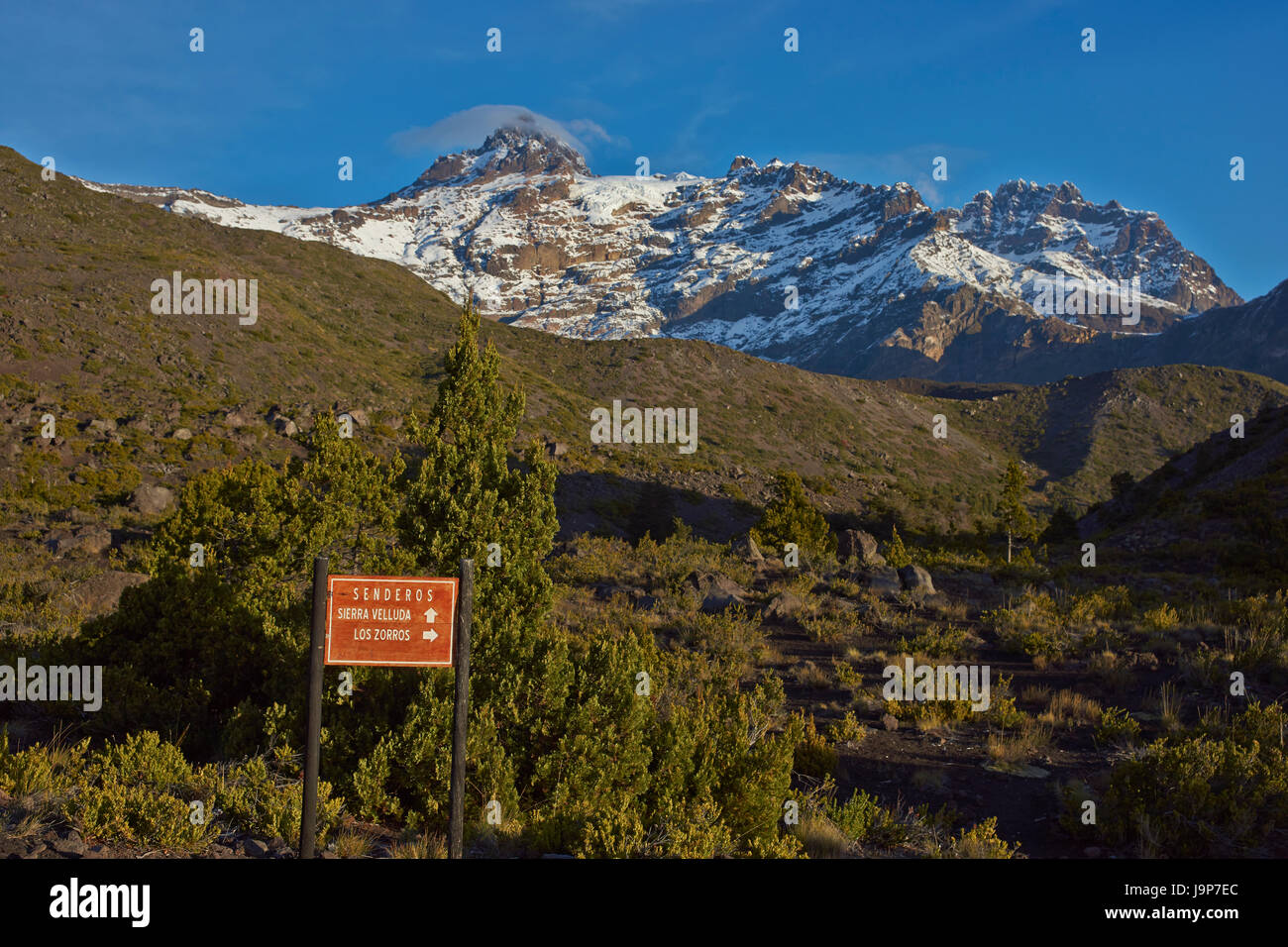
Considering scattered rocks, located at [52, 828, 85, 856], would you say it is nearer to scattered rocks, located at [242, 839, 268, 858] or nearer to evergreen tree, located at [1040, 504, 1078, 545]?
scattered rocks, located at [242, 839, 268, 858]

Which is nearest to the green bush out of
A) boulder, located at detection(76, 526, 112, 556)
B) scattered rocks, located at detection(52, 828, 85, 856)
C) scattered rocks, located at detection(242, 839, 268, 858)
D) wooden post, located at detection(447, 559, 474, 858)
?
wooden post, located at detection(447, 559, 474, 858)

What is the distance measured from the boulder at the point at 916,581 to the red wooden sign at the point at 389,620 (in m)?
16.0

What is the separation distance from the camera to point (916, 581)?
753 inches

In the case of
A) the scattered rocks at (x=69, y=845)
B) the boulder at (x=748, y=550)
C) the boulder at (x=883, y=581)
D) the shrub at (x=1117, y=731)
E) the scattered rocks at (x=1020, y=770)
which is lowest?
the scattered rocks at (x=1020, y=770)

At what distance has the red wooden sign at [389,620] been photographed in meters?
4.82

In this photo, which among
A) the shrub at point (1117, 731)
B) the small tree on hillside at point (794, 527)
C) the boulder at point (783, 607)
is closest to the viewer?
the shrub at point (1117, 731)

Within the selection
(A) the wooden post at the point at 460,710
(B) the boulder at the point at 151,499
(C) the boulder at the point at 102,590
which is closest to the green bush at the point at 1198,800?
(A) the wooden post at the point at 460,710

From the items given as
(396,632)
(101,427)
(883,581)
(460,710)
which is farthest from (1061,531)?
(101,427)

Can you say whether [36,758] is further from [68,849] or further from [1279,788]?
[1279,788]

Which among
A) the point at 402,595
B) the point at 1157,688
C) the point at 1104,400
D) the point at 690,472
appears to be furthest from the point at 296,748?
the point at 1104,400

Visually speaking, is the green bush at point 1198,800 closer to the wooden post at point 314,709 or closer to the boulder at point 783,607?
the wooden post at point 314,709

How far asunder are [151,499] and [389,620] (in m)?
24.3
